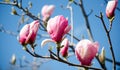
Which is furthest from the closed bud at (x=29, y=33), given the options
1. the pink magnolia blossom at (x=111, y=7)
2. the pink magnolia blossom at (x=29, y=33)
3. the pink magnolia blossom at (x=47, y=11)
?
the pink magnolia blossom at (x=47, y=11)

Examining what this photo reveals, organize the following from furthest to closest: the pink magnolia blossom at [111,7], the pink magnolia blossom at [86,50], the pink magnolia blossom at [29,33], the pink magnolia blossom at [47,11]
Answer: the pink magnolia blossom at [47,11] < the pink magnolia blossom at [111,7] < the pink magnolia blossom at [29,33] < the pink magnolia blossom at [86,50]

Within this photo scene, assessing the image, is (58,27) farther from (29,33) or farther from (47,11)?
(47,11)

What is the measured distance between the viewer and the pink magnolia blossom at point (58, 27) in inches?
31.6

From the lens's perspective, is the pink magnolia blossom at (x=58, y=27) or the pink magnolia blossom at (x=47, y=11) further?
the pink magnolia blossom at (x=47, y=11)

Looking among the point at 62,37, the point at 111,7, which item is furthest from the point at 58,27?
the point at 111,7

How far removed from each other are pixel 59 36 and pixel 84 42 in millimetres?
120

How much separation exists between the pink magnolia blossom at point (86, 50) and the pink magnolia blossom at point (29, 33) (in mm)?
201

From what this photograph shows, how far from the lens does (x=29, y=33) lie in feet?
2.93

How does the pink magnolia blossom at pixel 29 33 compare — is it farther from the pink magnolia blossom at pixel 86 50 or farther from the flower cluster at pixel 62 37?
the pink magnolia blossom at pixel 86 50

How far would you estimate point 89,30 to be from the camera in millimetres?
1581

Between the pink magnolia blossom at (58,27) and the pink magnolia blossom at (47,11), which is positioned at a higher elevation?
the pink magnolia blossom at (47,11)

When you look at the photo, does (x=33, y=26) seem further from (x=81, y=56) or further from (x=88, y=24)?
(x=88, y=24)

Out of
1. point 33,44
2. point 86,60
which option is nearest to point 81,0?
point 33,44

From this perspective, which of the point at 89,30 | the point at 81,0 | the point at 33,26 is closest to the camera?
the point at 33,26
